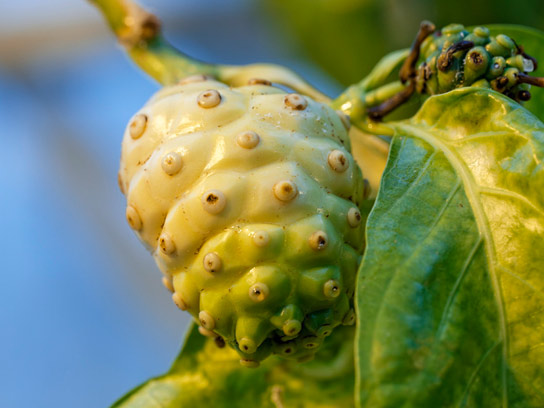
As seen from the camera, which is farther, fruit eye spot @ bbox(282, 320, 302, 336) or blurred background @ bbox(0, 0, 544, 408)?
blurred background @ bbox(0, 0, 544, 408)

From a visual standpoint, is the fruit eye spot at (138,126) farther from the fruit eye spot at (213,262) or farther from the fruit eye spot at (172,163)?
the fruit eye spot at (213,262)

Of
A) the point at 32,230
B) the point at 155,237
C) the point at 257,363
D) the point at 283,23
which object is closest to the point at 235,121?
the point at 155,237

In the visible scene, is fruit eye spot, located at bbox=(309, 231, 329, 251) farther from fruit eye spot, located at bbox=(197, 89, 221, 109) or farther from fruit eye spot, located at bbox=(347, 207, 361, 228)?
fruit eye spot, located at bbox=(197, 89, 221, 109)

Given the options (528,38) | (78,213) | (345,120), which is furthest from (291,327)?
(78,213)

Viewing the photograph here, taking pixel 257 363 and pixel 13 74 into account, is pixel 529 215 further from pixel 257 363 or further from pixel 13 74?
pixel 13 74

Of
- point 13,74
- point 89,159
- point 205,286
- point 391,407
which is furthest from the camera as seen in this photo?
point 89,159

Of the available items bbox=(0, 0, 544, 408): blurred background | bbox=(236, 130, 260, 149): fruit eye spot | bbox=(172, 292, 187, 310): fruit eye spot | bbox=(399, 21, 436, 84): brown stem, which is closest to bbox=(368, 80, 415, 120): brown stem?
bbox=(399, 21, 436, 84): brown stem

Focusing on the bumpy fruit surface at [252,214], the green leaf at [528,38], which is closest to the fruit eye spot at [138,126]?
the bumpy fruit surface at [252,214]
